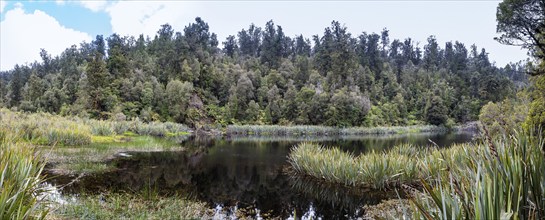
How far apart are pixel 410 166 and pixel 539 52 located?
11503mm

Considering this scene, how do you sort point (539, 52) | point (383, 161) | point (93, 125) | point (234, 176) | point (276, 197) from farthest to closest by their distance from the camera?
1. point (93, 125)
2. point (539, 52)
3. point (234, 176)
4. point (383, 161)
5. point (276, 197)

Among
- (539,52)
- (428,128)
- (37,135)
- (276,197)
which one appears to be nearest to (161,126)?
(37,135)

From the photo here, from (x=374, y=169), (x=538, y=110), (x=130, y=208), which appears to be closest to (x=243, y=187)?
(x=374, y=169)

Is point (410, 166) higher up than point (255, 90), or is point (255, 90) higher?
point (255, 90)

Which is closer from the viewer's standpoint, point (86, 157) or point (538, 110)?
point (538, 110)

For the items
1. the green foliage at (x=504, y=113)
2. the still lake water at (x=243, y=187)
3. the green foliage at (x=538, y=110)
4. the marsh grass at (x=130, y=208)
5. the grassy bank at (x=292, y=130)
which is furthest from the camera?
the grassy bank at (x=292, y=130)

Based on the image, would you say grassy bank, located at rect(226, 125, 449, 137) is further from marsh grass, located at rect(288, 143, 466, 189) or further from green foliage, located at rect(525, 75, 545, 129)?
marsh grass, located at rect(288, 143, 466, 189)

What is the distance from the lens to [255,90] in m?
59.9

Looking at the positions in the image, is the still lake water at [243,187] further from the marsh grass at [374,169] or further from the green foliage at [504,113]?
the green foliage at [504,113]

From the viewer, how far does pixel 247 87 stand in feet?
187

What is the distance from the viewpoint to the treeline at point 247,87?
46750 mm

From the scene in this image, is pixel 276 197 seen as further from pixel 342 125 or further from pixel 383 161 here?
pixel 342 125

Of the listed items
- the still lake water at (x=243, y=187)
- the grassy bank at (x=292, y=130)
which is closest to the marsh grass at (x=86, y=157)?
the still lake water at (x=243, y=187)

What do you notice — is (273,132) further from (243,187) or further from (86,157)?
(243,187)
